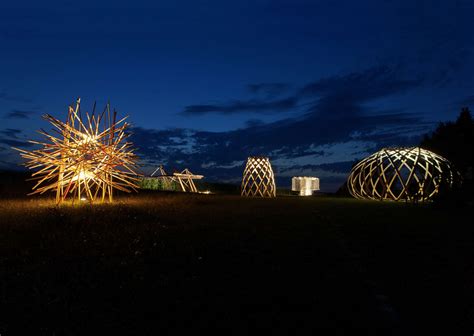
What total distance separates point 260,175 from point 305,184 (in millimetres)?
6557

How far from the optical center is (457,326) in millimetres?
2979

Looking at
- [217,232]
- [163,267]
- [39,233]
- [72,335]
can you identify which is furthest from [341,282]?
[39,233]

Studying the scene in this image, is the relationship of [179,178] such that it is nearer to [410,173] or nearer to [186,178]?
[186,178]

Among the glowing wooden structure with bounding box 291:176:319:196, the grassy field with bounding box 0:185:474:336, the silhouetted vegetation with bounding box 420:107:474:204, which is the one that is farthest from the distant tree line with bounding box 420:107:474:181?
the grassy field with bounding box 0:185:474:336

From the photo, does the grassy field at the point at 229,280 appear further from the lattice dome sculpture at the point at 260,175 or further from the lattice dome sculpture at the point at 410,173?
the lattice dome sculpture at the point at 260,175

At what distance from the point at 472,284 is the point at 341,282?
1313 millimetres

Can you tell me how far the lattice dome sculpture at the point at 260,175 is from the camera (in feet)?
73.4

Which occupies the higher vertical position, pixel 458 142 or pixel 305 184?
pixel 458 142

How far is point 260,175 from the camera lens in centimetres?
2239

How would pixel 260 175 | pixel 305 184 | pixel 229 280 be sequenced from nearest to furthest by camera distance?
pixel 229 280 < pixel 260 175 < pixel 305 184

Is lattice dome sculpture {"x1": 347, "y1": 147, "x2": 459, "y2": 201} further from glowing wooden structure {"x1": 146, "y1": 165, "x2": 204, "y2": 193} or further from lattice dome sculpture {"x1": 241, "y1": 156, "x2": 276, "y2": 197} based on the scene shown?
glowing wooden structure {"x1": 146, "y1": 165, "x2": 204, "y2": 193}

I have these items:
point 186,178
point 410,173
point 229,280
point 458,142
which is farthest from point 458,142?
point 229,280

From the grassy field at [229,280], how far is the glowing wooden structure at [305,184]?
67.6 ft

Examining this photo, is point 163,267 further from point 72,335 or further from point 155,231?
point 155,231
